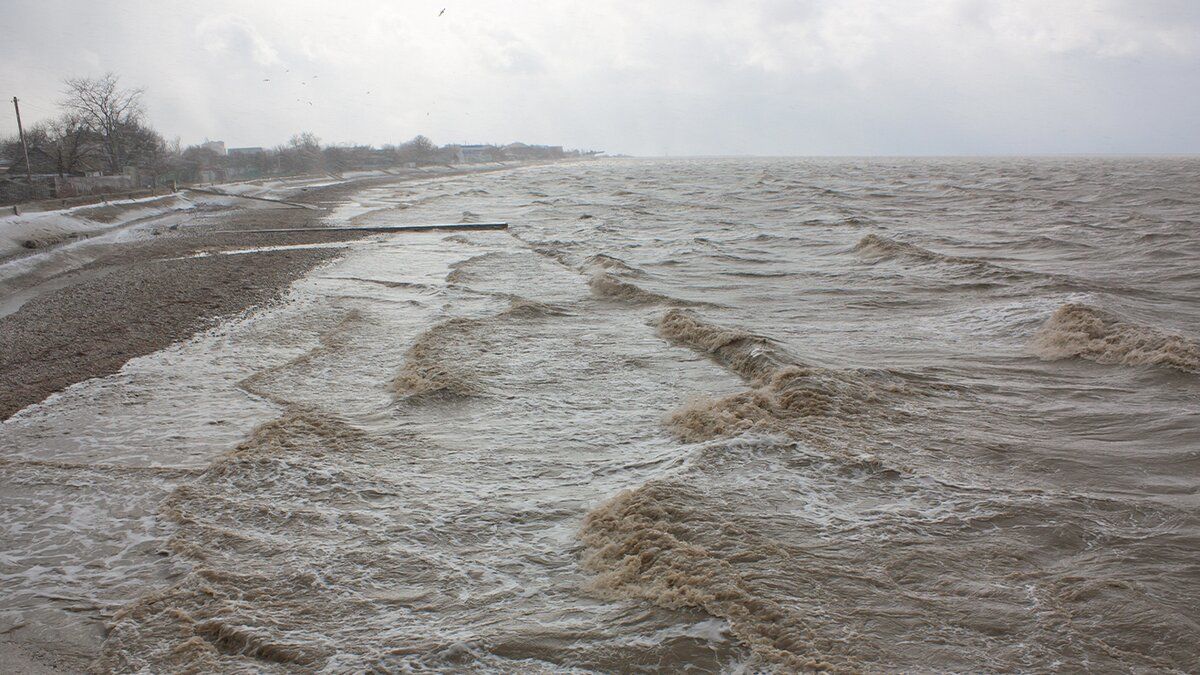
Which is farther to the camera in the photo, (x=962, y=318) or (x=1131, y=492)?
(x=962, y=318)

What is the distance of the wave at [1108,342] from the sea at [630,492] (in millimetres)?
52

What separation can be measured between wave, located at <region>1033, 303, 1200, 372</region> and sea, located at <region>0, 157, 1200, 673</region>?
0.05 meters

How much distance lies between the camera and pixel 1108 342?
9.87m

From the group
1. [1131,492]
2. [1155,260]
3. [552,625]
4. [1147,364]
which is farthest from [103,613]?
[1155,260]

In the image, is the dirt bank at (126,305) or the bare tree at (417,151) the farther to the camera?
the bare tree at (417,151)

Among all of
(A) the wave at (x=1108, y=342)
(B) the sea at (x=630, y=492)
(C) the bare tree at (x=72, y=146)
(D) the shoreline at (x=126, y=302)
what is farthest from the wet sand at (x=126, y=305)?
(C) the bare tree at (x=72, y=146)

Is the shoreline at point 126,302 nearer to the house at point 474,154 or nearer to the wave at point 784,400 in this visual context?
the wave at point 784,400

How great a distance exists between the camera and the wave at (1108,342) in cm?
913

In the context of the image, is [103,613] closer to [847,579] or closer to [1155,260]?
[847,579]

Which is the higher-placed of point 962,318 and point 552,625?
point 962,318

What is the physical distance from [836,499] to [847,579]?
46.0 inches

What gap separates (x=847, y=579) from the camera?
4.83m

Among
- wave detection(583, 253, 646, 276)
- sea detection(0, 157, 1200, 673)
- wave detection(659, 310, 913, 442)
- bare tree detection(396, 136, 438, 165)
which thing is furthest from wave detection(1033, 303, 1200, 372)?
bare tree detection(396, 136, 438, 165)

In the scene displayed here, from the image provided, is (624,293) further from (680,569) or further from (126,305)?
(680,569)
